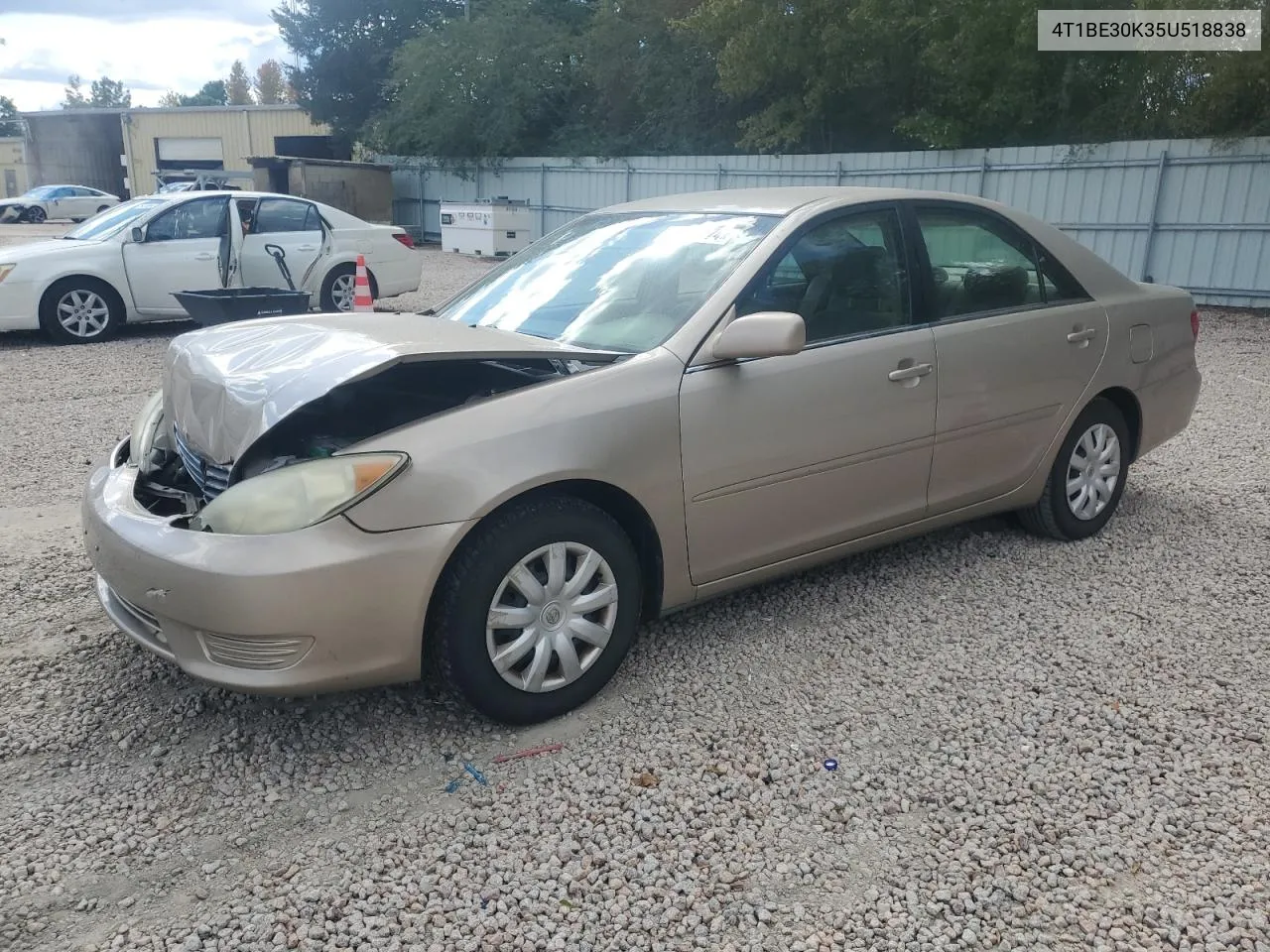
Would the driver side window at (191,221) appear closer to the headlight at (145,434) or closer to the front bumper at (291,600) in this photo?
the headlight at (145,434)

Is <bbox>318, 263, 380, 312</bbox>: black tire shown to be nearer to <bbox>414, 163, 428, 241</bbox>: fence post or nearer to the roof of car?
the roof of car

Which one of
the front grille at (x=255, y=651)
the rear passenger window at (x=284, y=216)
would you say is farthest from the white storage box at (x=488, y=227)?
the front grille at (x=255, y=651)

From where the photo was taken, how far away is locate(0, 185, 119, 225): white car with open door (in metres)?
33.8

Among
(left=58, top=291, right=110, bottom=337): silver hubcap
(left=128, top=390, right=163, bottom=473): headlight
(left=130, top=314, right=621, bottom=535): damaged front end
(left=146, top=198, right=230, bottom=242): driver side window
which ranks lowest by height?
(left=58, top=291, right=110, bottom=337): silver hubcap

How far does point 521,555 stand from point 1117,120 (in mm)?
17154

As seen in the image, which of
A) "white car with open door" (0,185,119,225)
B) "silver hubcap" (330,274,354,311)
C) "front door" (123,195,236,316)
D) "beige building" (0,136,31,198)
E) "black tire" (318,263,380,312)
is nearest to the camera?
"front door" (123,195,236,316)

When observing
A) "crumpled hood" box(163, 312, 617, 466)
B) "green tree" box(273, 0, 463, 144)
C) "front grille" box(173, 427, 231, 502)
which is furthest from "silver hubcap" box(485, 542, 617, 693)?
"green tree" box(273, 0, 463, 144)

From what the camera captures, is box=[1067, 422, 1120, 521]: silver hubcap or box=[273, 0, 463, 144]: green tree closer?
box=[1067, 422, 1120, 521]: silver hubcap

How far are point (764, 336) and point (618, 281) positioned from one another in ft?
2.65

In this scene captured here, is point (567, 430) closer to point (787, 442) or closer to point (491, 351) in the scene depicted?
point (491, 351)

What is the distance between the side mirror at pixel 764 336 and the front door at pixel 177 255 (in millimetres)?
8607

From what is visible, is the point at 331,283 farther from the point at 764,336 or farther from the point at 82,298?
the point at 764,336

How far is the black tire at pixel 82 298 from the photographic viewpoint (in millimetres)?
9906

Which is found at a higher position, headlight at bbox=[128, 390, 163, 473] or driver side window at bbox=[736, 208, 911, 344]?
Result: driver side window at bbox=[736, 208, 911, 344]
